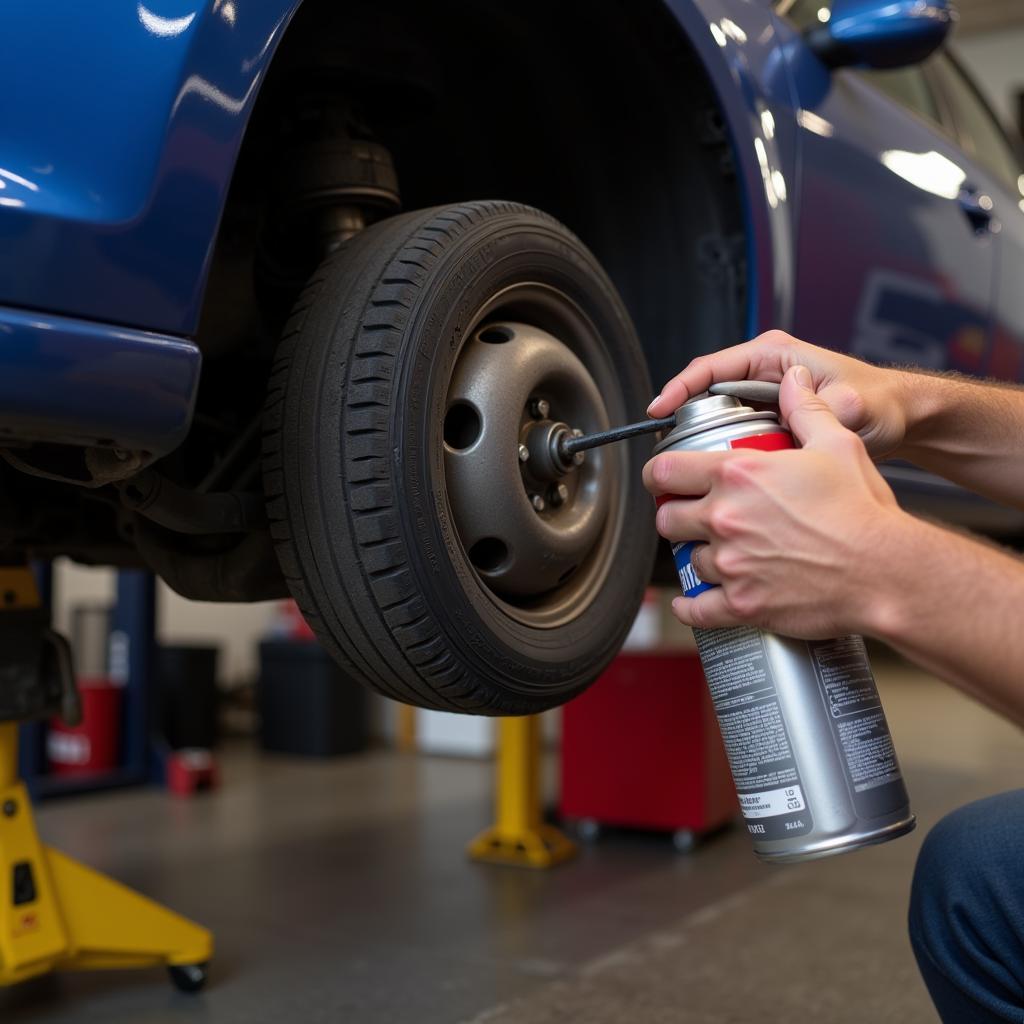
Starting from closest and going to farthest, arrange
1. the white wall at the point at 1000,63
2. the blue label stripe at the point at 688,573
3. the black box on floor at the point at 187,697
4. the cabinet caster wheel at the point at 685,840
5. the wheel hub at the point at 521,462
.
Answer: the blue label stripe at the point at 688,573 < the wheel hub at the point at 521,462 < the cabinet caster wheel at the point at 685,840 < the black box on floor at the point at 187,697 < the white wall at the point at 1000,63

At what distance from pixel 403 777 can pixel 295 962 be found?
1.91 m

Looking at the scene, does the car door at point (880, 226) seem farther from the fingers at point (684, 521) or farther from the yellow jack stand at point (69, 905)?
the yellow jack stand at point (69, 905)

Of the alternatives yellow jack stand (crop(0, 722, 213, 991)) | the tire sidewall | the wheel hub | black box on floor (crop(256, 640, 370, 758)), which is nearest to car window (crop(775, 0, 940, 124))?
the tire sidewall

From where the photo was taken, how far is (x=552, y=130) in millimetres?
1432

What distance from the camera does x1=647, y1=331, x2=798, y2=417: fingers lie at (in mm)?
826

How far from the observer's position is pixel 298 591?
3.41ft

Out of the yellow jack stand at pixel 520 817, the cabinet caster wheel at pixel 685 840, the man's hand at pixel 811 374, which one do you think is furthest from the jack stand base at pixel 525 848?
the man's hand at pixel 811 374

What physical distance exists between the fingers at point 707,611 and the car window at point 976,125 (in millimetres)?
1918

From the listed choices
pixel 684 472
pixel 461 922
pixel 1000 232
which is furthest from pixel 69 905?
pixel 1000 232

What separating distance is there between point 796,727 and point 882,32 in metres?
1.17

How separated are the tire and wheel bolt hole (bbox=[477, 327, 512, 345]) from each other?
1 centimetres

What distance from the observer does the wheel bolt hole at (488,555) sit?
1.08 meters

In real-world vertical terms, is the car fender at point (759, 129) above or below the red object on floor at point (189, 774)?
above

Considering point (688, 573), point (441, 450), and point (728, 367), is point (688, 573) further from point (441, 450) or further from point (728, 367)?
point (441, 450)
